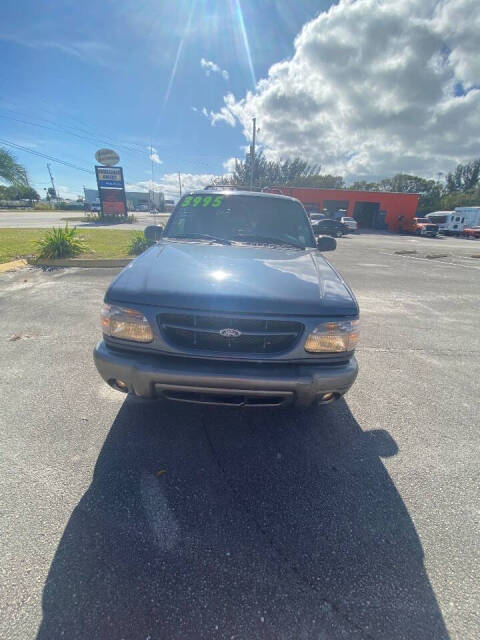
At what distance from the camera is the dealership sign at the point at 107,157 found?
23766 mm

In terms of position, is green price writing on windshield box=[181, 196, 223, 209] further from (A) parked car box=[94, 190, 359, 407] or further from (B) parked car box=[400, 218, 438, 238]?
(B) parked car box=[400, 218, 438, 238]

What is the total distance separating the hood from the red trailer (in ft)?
119

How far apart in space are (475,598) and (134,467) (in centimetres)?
199

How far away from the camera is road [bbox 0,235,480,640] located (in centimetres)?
130

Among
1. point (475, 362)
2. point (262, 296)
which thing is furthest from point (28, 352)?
point (475, 362)

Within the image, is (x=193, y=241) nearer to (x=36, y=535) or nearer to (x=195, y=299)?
(x=195, y=299)

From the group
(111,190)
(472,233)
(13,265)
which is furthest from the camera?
(472,233)

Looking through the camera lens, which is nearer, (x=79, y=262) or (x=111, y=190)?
(x=79, y=262)

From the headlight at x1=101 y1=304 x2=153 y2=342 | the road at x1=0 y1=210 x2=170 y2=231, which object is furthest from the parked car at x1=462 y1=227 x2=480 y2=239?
the headlight at x1=101 y1=304 x2=153 y2=342

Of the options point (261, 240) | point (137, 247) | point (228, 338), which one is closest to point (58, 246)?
point (137, 247)

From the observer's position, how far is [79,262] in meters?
7.96

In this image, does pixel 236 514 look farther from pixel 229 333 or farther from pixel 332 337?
pixel 332 337

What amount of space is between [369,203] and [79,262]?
3839 cm

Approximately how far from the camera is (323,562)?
4.95 feet
